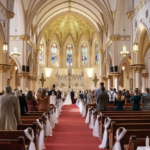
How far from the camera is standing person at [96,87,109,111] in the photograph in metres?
9.05

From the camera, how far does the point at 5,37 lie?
1650cm

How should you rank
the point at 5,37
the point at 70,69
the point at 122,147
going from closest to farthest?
the point at 122,147, the point at 5,37, the point at 70,69

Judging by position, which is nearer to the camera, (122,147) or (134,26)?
(122,147)

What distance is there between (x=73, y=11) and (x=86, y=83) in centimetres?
1287

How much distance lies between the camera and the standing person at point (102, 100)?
9.05m

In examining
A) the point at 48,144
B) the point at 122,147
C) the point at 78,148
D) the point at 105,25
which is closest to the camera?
the point at 122,147

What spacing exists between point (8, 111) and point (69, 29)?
120 ft

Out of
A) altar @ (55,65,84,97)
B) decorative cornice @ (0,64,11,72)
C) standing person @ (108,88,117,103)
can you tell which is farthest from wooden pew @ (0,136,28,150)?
altar @ (55,65,84,97)

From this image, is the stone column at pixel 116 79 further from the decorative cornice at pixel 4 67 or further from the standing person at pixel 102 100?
the standing person at pixel 102 100

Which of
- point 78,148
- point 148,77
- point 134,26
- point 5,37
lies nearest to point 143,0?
point 134,26

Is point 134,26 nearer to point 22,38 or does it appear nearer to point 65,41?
point 22,38

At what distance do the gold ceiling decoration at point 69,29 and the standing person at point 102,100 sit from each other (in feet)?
99.4

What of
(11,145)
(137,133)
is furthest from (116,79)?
(11,145)

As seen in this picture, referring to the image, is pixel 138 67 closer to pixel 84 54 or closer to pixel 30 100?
pixel 30 100
